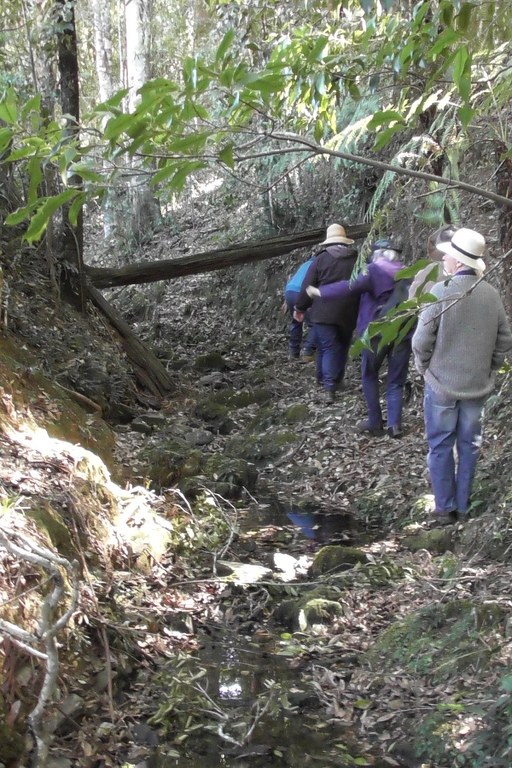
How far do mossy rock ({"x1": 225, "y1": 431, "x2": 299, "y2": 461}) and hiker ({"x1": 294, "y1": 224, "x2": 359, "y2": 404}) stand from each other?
3.16 ft

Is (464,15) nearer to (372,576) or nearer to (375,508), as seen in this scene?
(372,576)

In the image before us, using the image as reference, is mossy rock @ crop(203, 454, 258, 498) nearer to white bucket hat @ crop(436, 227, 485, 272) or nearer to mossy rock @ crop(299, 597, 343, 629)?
mossy rock @ crop(299, 597, 343, 629)

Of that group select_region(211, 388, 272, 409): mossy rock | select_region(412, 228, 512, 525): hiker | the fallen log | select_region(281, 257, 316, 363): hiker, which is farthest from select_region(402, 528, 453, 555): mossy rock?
the fallen log

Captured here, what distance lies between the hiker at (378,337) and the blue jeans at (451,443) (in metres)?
1.89

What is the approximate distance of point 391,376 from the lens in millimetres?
7211

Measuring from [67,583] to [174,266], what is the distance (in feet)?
24.1

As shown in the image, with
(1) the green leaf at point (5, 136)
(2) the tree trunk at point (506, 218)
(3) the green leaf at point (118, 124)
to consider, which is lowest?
(2) the tree trunk at point (506, 218)

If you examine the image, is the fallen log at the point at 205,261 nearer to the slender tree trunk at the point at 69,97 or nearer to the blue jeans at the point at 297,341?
the slender tree trunk at the point at 69,97

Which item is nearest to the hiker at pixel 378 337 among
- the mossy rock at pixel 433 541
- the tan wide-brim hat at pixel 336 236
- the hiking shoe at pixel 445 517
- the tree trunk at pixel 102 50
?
the tan wide-brim hat at pixel 336 236

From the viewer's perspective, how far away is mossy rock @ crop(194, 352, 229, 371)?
11164mm

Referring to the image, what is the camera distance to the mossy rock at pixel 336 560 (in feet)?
16.4

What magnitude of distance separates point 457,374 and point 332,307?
10.8 feet

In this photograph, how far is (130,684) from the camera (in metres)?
3.66

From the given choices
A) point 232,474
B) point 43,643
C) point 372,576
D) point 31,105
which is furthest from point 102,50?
point 43,643
